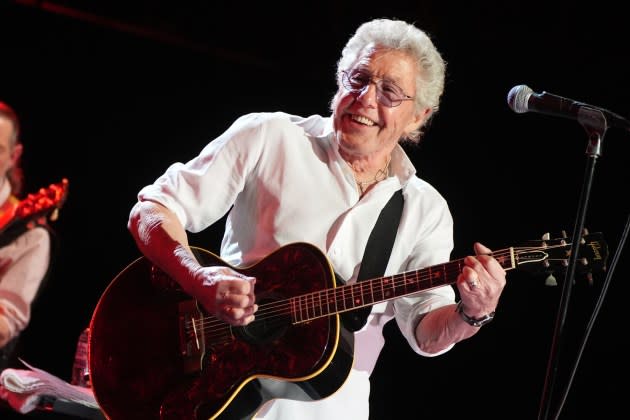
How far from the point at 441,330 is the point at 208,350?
886 millimetres

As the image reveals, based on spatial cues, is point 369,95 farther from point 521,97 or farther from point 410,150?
point 410,150

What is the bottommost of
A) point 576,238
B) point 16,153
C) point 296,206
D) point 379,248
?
point 16,153

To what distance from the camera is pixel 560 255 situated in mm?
2381

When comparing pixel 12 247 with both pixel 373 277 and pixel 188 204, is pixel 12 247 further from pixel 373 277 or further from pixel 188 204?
pixel 373 277

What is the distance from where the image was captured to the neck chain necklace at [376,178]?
2.90m

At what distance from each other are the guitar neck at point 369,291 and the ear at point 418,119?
74 cm

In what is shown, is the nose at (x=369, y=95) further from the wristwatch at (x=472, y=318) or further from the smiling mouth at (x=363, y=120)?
the wristwatch at (x=472, y=318)

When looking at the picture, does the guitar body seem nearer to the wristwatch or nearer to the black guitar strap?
the black guitar strap

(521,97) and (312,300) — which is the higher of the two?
(521,97)

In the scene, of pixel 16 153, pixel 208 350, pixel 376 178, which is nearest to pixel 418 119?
pixel 376 178

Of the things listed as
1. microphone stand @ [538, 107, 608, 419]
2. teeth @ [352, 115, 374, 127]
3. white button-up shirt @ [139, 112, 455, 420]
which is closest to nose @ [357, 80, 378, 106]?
teeth @ [352, 115, 374, 127]

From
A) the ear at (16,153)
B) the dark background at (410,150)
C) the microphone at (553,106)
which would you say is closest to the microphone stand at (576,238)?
the microphone at (553,106)

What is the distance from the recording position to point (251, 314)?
2346 millimetres

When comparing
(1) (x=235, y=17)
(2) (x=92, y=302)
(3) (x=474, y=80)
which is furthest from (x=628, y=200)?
(2) (x=92, y=302)
